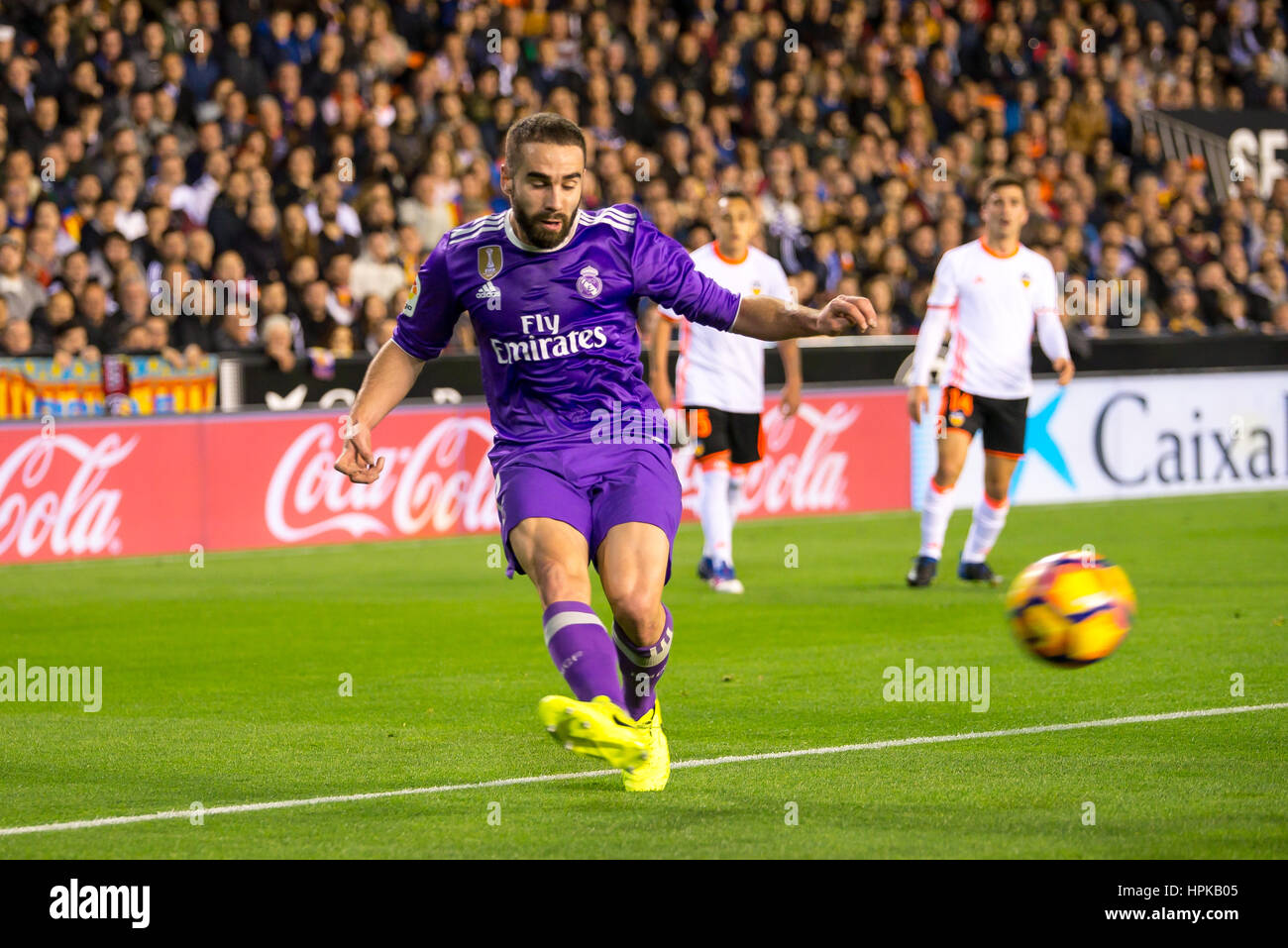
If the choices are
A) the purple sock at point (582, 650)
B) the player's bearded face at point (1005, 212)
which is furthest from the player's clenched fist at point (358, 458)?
the player's bearded face at point (1005, 212)

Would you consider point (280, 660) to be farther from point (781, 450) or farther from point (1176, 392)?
point (1176, 392)

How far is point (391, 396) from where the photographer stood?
6.27 m

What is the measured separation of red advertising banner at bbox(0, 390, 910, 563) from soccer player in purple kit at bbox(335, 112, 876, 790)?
7.93 m

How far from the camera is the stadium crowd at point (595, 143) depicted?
16078 millimetres

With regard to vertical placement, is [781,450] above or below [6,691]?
above

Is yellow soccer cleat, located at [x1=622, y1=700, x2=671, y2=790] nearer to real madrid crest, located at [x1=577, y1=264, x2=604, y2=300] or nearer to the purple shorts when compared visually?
the purple shorts

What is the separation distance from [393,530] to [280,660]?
5819mm

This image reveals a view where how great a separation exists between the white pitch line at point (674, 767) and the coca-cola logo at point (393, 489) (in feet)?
27.5

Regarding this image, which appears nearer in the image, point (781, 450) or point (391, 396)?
point (391, 396)

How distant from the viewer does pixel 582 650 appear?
5.74 metres

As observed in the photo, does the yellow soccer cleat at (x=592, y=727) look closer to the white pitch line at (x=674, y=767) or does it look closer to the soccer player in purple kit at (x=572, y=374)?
the soccer player in purple kit at (x=572, y=374)

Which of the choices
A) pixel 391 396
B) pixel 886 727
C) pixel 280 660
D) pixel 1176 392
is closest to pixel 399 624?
pixel 280 660
